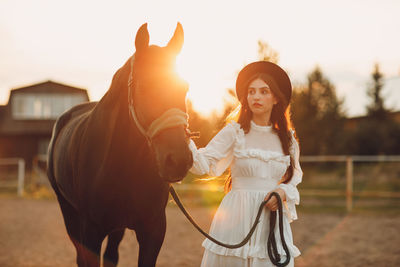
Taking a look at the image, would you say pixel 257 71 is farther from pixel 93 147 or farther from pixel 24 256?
pixel 24 256

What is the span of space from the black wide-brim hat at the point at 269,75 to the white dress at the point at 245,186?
238mm

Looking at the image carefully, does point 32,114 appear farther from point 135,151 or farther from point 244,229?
point 244,229

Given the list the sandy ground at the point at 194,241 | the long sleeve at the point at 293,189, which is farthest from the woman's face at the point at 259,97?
the sandy ground at the point at 194,241

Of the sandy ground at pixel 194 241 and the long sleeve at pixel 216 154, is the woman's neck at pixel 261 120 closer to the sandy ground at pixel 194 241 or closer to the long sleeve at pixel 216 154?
the long sleeve at pixel 216 154

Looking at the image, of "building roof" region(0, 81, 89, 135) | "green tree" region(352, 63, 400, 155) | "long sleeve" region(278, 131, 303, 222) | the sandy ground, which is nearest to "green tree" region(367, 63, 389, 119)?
"green tree" region(352, 63, 400, 155)

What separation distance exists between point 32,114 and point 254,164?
23.8 meters

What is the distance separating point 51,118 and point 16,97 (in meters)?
2.42

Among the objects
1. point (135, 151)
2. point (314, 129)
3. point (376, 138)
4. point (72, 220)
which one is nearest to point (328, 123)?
point (314, 129)

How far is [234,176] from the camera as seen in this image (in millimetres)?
2457

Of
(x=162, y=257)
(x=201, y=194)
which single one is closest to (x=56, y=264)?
(x=162, y=257)

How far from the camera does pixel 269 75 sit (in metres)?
2.43

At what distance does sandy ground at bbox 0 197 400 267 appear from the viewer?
4684 millimetres

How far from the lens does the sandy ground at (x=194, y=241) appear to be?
184 inches

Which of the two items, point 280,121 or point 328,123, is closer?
point 280,121
